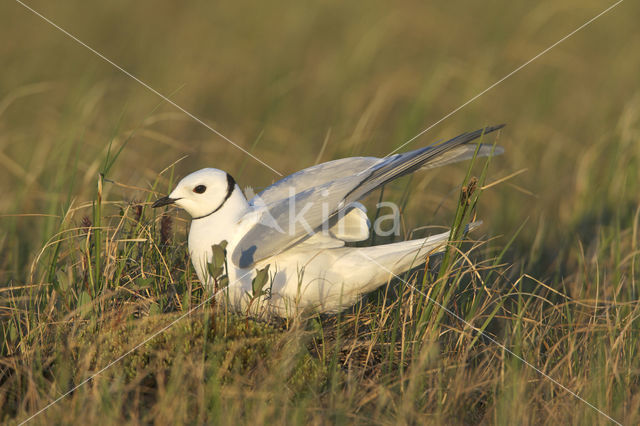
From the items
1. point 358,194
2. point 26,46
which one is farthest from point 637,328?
point 26,46

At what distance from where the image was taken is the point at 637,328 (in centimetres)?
367

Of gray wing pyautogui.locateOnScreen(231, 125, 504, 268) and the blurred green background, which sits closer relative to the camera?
gray wing pyautogui.locateOnScreen(231, 125, 504, 268)

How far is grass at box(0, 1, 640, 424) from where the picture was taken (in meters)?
2.99

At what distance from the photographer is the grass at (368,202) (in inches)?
118

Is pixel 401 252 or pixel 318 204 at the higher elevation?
pixel 318 204

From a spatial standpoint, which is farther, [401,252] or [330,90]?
[330,90]

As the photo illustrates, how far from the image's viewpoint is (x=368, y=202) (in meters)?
5.83

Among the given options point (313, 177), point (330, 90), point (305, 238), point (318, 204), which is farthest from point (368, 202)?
point (330, 90)

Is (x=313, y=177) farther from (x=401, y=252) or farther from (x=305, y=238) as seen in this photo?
(x=401, y=252)

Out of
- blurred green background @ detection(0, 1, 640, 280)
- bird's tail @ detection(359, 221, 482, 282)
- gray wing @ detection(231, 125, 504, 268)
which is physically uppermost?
blurred green background @ detection(0, 1, 640, 280)

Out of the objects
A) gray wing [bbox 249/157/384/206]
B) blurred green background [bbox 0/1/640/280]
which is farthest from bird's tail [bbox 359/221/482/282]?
blurred green background [bbox 0/1/640/280]

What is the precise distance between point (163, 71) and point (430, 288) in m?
6.64

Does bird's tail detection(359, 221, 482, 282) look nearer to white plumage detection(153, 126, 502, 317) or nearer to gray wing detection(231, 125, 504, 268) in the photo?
white plumage detection(153, 126, 502, 317)

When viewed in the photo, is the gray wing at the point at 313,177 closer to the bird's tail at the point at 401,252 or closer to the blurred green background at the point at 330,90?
the bird's tail at the point at 401,252
